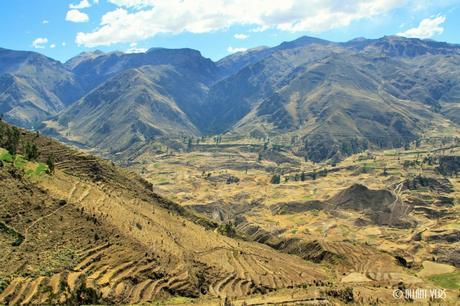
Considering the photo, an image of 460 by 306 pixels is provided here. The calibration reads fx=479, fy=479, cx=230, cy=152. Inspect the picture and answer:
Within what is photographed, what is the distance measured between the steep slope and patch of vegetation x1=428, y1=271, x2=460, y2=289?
20.2m

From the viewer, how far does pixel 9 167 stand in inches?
2704

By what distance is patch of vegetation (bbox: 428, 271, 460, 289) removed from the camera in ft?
260

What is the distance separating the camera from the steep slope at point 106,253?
165 feet

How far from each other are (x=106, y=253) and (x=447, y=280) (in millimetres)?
58528

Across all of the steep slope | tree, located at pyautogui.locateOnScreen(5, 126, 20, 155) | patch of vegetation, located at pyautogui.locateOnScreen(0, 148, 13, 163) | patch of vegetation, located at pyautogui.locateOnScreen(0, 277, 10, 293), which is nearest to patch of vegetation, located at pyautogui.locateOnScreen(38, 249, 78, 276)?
the steep slope

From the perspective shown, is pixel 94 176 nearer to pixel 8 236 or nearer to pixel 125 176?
pixel 125 176

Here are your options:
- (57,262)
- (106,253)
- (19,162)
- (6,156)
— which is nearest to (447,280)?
(106,253)

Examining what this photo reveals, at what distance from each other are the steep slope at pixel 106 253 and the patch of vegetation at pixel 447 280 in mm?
20154

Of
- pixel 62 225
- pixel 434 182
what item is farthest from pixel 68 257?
pixel 434 182

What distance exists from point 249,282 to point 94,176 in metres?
40.4

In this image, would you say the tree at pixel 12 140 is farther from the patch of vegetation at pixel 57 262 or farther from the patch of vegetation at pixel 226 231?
the patch of vegetation at pixel 226 231

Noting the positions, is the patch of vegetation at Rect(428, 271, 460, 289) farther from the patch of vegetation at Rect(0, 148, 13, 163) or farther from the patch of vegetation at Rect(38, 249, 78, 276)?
the patch of vegetation at Rect(0, 148, 13, 163)

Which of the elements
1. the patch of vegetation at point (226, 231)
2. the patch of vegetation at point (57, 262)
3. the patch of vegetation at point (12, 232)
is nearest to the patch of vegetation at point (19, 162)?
the patch of vegetation at point (12, 232)

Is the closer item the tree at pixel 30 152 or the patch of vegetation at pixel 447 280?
the patch of vegetation at pixel 447 280
